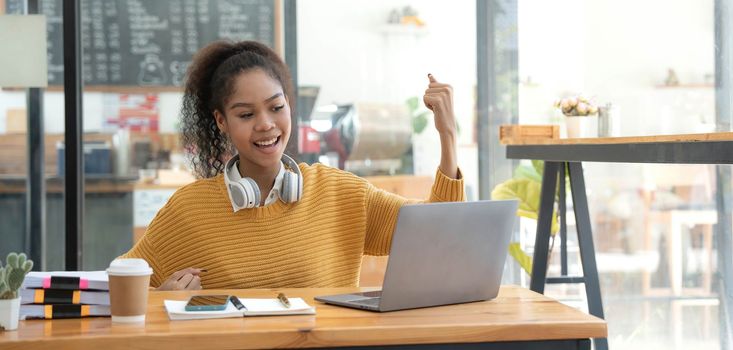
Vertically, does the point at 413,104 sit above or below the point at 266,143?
above

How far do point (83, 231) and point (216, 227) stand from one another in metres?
2.57

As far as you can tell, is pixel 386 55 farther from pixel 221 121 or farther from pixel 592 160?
pixel 221 121

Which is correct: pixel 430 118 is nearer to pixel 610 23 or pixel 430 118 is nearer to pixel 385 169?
pixel 385 169

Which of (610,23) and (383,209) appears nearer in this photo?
(383,209)

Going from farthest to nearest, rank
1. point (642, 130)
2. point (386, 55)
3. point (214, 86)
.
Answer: point (386, 55) < point (642, 130) < point (214, 86)

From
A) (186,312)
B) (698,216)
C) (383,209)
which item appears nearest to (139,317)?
(186,312)

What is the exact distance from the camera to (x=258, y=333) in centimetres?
173

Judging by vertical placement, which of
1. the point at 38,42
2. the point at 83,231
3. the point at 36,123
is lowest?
the point at 83,231

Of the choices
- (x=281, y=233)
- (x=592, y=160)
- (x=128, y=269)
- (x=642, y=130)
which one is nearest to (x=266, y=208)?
(x=281, y=233)

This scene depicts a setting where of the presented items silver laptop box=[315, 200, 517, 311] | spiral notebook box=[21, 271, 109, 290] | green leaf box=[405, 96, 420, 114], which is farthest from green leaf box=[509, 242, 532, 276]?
spiral notebook box=[21, 271, 109, 290]

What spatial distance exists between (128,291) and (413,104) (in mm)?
3398

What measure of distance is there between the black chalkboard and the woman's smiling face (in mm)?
2395

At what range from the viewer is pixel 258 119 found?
2.61 meters

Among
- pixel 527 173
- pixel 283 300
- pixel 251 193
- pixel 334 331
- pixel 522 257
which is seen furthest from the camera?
pixel 527 173
